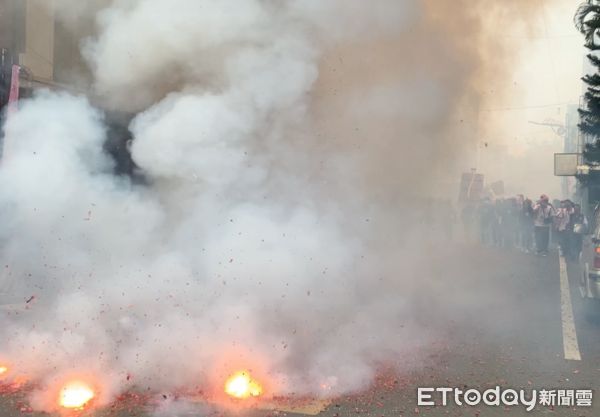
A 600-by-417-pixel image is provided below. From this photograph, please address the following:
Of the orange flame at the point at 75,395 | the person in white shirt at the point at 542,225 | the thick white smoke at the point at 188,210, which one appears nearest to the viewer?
the orange flame at the point at 75,395

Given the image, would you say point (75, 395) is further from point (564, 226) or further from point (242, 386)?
point (564, 226)

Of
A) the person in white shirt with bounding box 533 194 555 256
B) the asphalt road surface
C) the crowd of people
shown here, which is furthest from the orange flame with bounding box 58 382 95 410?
the person in white shirt with bounding box 533 194 555 256

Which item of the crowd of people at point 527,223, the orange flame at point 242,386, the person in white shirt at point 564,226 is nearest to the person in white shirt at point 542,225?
the crowd of people at point 527,223

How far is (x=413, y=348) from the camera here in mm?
5262

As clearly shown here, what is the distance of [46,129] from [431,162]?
488 cm

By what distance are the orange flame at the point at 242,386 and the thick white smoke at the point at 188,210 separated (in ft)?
0.40

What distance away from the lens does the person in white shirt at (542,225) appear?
43.8 feet

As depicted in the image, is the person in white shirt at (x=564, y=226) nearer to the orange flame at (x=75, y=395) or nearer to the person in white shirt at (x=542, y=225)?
the person in white shirt at (x=542, y=225)

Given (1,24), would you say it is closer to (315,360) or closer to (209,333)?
(209,333)

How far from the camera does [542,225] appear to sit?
44.8 ft

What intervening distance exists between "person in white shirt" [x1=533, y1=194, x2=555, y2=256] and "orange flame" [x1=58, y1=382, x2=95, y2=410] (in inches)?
458

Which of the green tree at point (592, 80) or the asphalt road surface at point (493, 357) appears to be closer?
the asphalt road surface at point (493, 357)

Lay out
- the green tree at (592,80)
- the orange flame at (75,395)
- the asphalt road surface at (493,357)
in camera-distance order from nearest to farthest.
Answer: the orange flame at (75,395) < the asphalt road surface at (493,357) < the green tree at (592,80)

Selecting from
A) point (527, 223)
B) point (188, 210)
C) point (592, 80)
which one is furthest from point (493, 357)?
point (592, 80)
